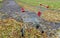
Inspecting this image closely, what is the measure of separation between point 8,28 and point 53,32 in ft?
12.6

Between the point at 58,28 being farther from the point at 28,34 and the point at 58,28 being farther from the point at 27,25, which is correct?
the point at 28,34

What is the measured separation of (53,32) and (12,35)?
4320mm

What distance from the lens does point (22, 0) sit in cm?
3262

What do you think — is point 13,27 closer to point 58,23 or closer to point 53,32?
point 53,32

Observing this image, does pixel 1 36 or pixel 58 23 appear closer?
pixel 1 36

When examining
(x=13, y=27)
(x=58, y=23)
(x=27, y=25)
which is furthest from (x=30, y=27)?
(x=58, y=23)

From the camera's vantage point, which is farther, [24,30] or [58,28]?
[58,28]

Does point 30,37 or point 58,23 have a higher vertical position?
point 30,37

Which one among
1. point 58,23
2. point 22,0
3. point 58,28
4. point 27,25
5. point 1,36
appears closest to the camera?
point 1,36

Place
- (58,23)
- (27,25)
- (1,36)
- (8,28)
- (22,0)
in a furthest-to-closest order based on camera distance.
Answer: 1. (22,0)
2. (58,23)
3. (27,25)
4. (8,28)
5. (1,36)

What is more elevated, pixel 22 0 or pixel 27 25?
pixel 27 25

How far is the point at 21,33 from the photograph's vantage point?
569 inches

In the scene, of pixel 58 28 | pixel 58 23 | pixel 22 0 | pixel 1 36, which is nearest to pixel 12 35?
pixel 1 36

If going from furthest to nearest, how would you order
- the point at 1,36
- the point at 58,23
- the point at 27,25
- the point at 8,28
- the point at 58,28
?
the point at 58,23 → the point at 58,28 → the point at 27,25 → the point at 8,28 → the point at 1,36
